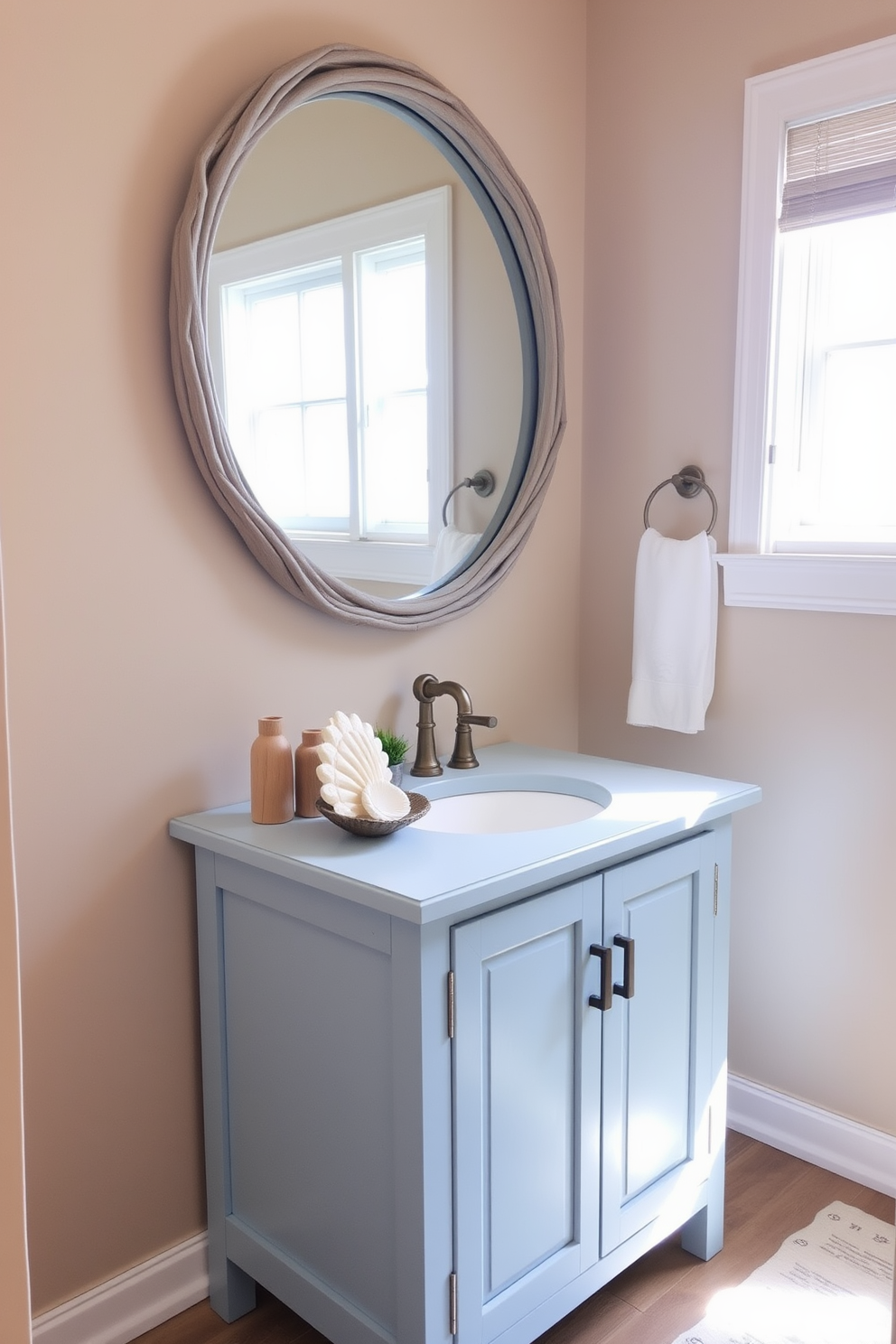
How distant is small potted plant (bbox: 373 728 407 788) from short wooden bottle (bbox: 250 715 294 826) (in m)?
0.26

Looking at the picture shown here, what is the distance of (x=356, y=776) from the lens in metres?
1.54

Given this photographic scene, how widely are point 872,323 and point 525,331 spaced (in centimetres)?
66

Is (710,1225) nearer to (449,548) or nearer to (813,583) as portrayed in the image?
(813,583)

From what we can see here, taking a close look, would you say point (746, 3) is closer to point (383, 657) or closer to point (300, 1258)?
point (383, 657)

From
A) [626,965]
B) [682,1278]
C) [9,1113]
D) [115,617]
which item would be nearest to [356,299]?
[115,617]

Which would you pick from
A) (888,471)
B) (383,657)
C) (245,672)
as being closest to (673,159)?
(888,471)

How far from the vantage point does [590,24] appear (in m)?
2.26

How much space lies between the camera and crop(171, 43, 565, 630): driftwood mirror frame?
5.11ft

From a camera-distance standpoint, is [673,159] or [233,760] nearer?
[233,760]

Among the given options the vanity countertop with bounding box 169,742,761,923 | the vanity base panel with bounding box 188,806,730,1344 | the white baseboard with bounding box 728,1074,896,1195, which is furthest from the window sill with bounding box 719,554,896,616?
the white baseboard with bounding box 728,1074,896,1195

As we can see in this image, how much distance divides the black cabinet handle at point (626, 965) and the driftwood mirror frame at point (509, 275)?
68 cm

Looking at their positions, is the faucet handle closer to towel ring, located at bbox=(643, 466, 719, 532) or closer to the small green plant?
the small green plant

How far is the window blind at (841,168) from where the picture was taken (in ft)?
6.11

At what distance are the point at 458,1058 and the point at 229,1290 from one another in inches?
28.0
